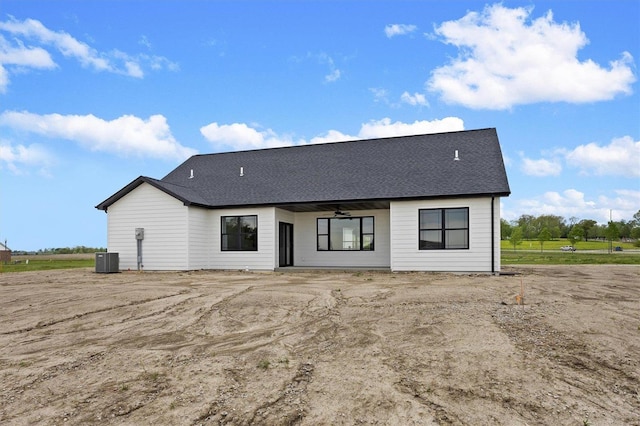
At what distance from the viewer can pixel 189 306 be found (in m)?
9.91

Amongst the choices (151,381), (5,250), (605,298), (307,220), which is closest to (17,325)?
(151,381)

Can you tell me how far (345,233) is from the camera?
21.0 metres

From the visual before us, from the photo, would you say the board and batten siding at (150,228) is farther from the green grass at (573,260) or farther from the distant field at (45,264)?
the green grass at (573,260)

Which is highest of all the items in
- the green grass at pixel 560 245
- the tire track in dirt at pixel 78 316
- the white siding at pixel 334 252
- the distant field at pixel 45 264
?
the white siding at pixel 334 252

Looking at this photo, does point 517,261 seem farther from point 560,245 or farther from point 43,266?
point 560,245

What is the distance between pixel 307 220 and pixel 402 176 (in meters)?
5.27

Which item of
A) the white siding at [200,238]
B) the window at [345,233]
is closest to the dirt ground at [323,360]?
the white siding at [200,238]

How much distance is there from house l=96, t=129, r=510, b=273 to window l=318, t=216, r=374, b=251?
5 centimetres

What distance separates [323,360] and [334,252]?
1514 cm

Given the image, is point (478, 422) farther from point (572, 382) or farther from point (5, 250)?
point (5, 250)

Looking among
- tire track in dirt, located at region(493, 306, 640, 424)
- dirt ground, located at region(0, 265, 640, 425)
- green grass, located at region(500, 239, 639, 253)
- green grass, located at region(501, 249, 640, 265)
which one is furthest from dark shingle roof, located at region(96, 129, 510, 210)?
green grass, located at region(500, 239, 639, 253)

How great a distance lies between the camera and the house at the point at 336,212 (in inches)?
669

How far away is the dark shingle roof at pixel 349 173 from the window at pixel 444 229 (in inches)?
32.0

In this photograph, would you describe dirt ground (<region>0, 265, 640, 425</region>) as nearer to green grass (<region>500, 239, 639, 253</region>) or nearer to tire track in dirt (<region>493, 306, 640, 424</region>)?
tire track in dirt (<region>493, 306, 640, 424</region>)
